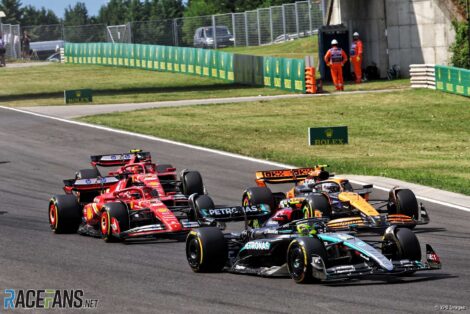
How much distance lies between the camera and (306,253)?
1264 centimetres

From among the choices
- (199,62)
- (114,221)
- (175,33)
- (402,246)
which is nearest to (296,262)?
(402,246)

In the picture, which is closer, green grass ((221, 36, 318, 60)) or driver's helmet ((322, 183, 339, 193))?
driver's helmet ((322, 183, 339, 193))

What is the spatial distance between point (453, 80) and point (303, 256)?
97.2 feet

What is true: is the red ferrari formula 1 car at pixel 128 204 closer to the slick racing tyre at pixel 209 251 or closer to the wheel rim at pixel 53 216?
the wheel rim at pixel 53 216

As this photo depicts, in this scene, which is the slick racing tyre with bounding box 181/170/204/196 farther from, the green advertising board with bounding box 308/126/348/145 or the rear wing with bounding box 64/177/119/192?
the green advertising board with bounding box 308/126/348/145

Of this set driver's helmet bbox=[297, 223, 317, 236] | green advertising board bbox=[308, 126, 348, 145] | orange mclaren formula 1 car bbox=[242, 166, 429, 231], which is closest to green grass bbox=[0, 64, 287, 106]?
green advertising board bbox=[308, 126, 348, 145]

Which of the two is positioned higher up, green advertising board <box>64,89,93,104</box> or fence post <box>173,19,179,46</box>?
fence post <box>173,19,179,46</box>

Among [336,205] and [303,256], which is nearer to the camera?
[303,256]

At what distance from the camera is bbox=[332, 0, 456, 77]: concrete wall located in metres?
47.5

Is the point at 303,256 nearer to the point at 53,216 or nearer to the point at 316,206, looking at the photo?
the point at 316,206

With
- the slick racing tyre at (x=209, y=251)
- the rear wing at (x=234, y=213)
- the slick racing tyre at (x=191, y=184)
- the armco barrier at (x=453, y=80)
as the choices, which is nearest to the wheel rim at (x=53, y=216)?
the slick racing tyre at (x=191, y=184)

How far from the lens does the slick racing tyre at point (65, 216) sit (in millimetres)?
17875

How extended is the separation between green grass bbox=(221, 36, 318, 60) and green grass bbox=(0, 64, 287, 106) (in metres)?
9.67

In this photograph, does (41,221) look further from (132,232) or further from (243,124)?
(243,124)
